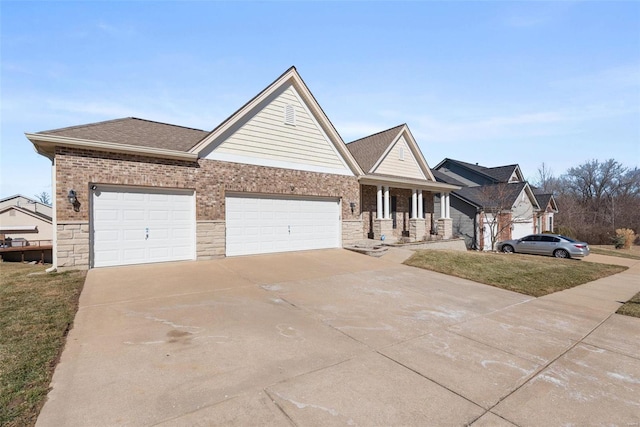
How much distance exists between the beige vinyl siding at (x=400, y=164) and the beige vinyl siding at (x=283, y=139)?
3948 mm

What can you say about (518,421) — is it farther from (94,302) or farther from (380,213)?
(380,213)

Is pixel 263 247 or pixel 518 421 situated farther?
pixel 263 247

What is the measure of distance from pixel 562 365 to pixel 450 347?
135 centimetres

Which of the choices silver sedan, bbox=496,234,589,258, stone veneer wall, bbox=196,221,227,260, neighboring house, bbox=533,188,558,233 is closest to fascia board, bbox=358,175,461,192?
silver sedan, bbox=496,234,589,258

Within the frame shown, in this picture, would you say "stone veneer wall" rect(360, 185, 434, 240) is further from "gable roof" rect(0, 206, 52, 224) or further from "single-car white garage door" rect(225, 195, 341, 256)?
"gable roof" rect(0, 206, 52, 224)

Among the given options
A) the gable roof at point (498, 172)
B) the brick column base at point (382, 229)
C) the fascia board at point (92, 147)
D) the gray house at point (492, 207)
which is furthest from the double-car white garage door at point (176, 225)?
the gable roof at point (498, 172)

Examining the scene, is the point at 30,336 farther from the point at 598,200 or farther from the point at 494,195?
the point at 598,200

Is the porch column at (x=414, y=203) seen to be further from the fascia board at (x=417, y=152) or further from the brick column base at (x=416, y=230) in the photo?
the fascia board at (x=417, y=152)

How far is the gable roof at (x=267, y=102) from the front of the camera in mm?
10836

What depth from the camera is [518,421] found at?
Answer: 9.05 feet

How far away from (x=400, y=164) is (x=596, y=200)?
44761 millimetres

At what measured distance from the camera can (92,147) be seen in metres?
8.84

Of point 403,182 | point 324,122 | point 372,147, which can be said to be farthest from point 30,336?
point 372,147

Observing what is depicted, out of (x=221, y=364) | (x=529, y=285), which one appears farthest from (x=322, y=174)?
(x=221, y=364)
